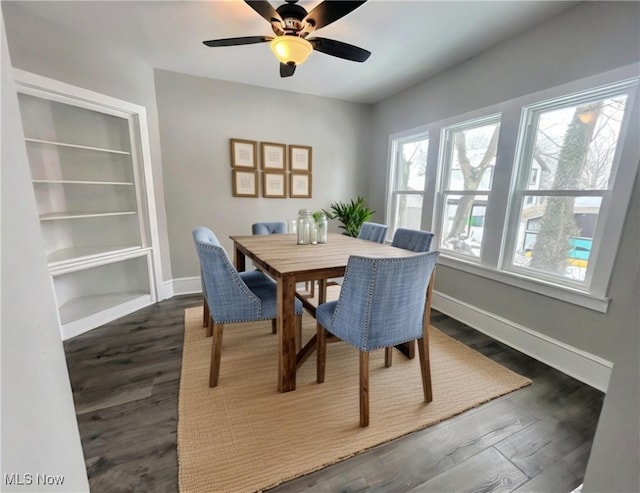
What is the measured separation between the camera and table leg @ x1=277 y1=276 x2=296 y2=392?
1563mm

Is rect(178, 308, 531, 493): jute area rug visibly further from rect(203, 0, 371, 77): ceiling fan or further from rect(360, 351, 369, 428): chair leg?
rect(203, 0, 371, 77): ceiling fan

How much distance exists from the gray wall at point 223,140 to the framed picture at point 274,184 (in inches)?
3.7

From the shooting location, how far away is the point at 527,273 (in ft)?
7.53

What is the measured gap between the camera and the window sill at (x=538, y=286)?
1.84m

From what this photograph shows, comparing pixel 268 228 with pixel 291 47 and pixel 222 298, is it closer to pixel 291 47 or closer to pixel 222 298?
pixel 222 298

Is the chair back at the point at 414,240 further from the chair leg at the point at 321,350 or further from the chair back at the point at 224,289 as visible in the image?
the chair back at the point at 224,289

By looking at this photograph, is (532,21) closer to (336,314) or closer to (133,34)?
(336,314)

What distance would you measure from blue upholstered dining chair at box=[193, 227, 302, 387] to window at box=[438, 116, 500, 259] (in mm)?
1991

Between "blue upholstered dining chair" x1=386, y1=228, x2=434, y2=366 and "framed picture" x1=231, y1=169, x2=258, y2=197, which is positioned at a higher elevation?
"framed picture" x1=231, y1=169, x2=258, y2=197

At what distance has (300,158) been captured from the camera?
3719mm

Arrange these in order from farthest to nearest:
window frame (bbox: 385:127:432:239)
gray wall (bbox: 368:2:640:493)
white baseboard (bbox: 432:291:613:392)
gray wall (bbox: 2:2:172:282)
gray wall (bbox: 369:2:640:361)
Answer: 1. window frame (bbox: 385:127:432:239)
2. gray wall (bbox: 2:2:172:282)
3. white baseboard (bbox: 432:291:613:392)
4. gray wall (bbox: 369:2:640:361)
5. gray wall (bbox: 368:2:640:493)

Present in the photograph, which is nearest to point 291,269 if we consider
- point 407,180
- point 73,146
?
point 73,146

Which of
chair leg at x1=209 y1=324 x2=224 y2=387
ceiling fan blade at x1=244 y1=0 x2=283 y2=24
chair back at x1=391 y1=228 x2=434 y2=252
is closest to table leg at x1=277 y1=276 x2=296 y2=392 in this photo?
chair leg at x1=209 y1=324 x2=224 y2=387

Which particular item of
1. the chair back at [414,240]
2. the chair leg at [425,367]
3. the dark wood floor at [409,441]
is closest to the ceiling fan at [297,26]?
the chair back at [414,240]
